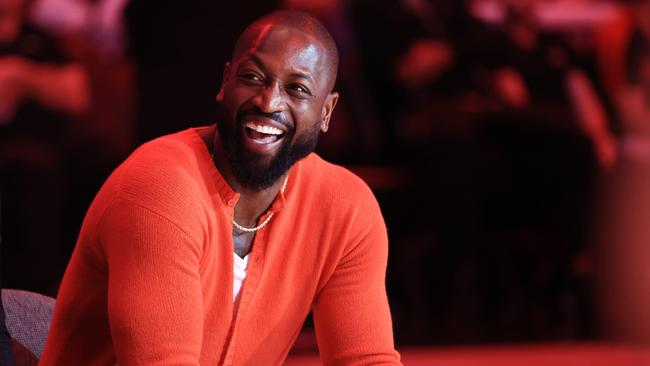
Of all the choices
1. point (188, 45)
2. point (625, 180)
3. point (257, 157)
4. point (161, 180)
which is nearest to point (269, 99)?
point (257, 157)

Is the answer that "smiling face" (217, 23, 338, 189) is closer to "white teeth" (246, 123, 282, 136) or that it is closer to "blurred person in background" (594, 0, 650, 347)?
"white teeth" (246, 123, 282, 136)

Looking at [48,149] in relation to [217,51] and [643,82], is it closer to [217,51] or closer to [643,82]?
[217,51]

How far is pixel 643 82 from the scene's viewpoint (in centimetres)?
468

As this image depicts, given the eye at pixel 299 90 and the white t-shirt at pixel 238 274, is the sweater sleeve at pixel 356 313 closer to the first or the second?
the white t-shirt at pixel 238 274

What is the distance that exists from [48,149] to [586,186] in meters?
2.03

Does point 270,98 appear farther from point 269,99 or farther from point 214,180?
point 214,180

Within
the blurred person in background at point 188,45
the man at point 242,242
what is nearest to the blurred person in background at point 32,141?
the blurred person in background at point 188,45

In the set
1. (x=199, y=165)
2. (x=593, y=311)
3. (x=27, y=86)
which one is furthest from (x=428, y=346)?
(x=199, y=165)

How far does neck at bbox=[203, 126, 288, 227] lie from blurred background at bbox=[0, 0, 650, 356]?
1.80 metres

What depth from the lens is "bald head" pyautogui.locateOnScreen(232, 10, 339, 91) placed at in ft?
6.33

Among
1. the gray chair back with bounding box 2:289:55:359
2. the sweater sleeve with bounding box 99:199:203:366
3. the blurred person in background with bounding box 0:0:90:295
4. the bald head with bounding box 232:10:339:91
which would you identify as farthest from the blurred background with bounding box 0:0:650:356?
the sweater sleeve with bounding box 99:199:203:366

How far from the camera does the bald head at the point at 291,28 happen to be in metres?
1.93

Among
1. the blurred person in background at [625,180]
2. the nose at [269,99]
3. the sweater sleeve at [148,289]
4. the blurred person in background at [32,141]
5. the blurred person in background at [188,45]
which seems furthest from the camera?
the blurred person in background at [625,180]

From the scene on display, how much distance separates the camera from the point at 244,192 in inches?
79.1
